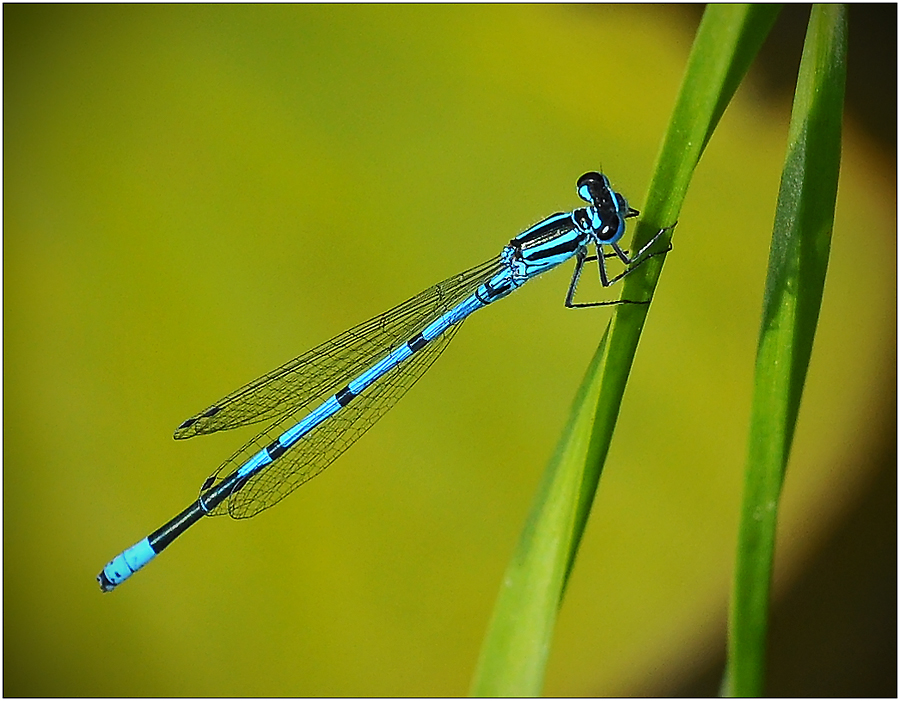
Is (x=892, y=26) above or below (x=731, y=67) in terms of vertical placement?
above

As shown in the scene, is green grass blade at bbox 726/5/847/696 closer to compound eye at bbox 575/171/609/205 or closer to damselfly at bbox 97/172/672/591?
compound eye at bbox 575/171/609/205

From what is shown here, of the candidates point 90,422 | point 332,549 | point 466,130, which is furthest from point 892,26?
point 90,422

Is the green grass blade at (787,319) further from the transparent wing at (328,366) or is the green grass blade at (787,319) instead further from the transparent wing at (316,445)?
the transparent wing at (316,445)

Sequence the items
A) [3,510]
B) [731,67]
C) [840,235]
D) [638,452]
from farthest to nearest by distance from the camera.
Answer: [840,235]
[638,452]
[3,510]
[731,67]

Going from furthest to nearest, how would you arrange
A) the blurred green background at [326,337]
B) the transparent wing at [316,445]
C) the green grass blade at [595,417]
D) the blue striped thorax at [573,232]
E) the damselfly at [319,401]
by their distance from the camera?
the blurred green background at [326,337], the transparent wing at [316,445], the damselfly at [319,401], the blue striped thorax at [573,232], the green grass blade at [595,417]

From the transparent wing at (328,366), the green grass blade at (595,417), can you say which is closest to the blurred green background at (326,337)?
the transparent wing at (328,366)

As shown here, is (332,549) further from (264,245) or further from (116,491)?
(264,245)

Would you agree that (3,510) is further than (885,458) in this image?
No
